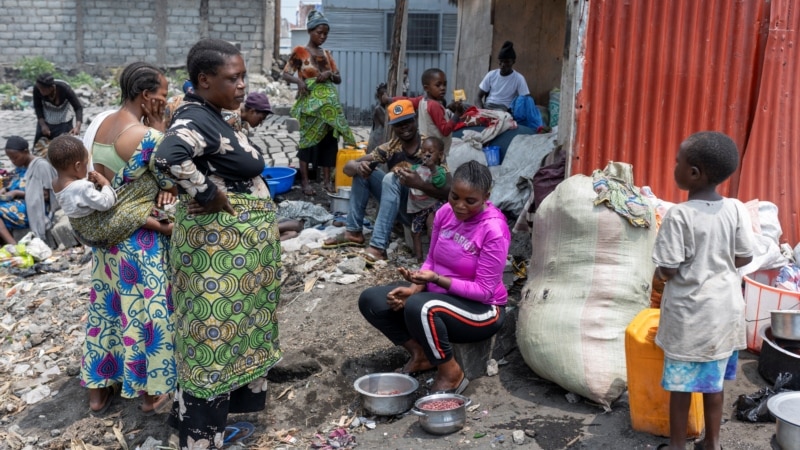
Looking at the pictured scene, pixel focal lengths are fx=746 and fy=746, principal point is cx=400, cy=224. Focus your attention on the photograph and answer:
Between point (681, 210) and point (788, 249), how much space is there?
87.8 inches

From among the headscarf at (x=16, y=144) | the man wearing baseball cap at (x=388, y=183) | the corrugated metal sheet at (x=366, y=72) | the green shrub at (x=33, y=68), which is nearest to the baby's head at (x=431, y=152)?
the man wearing baseball cap at (x=388, y=183)

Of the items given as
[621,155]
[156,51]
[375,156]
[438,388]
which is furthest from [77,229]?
[156,51]

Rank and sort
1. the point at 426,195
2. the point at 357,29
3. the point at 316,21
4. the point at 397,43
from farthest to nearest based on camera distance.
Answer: the point at 357,29 → the point at 316,21 → the point at 397,43 → the point at 426,195

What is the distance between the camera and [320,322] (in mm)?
5207

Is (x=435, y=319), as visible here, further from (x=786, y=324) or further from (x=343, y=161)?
(x=343, y=161)

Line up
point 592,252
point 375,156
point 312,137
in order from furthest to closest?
point 312,137, point 375,156, point 592,252

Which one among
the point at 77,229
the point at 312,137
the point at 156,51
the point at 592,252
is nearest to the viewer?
the point at 77,229

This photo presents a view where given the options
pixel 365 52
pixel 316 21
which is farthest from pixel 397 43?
pixel 365 52

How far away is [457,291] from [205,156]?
5.19 ft

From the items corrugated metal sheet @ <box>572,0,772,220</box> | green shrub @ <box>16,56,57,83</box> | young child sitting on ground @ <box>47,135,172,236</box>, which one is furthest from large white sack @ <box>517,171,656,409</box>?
green shrub @ <box>16,56,57,83</box>

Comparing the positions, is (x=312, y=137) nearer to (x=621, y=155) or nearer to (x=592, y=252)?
(x=621, y=155)

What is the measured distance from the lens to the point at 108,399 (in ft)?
14.9

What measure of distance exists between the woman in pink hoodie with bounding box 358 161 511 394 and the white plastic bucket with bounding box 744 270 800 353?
1487 mm

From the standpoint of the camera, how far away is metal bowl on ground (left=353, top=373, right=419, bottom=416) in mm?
4121
